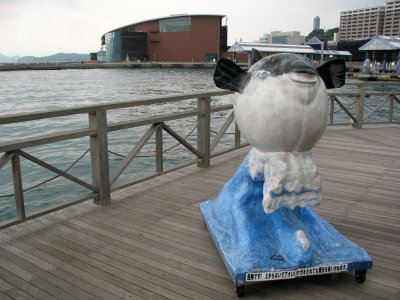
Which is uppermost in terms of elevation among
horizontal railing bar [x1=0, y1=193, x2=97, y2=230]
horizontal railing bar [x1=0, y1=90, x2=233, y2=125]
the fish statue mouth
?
the fish statue mouth

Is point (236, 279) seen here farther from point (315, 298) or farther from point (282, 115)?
point (282, 115)

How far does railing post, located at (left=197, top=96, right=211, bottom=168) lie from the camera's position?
5493 mm

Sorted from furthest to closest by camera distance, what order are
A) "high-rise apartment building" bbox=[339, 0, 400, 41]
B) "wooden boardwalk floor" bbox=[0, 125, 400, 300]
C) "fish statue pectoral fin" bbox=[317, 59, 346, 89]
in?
"high-rise apartment building" bbox=[339, 0, 400, 41], "fish statue pectoral fin" bbox=[317, 59, 346, 89], "wooden boardwalk floor" bbox=[0, 125, 400, 300]

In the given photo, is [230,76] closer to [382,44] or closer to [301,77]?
[301,77]

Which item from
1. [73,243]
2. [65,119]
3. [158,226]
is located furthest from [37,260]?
[65,119]

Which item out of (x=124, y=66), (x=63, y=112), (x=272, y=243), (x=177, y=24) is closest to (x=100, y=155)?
(x=63, y=112)

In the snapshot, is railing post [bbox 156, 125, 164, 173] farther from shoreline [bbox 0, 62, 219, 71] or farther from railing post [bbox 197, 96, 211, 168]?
shoreline [bbox 0, 62, 219, 71]

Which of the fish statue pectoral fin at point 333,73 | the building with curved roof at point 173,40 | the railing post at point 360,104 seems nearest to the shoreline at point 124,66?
the building with curved roof at point 173,40

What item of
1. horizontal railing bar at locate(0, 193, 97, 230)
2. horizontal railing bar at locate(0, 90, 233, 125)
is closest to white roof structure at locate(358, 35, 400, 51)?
horizontal railing bar at locate(0, 90, 233, 125)

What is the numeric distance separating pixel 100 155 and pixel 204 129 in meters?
1.89

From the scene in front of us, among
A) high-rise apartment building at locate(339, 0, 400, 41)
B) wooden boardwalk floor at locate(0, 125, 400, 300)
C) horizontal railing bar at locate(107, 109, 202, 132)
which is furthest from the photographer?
high-rise apartment building at locate(339, 0, 400, 41)

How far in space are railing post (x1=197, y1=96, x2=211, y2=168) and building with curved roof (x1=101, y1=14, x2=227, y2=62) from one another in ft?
272

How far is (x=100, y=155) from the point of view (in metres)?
4.15

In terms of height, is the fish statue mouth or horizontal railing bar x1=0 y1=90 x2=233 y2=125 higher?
the fish statue mouth
